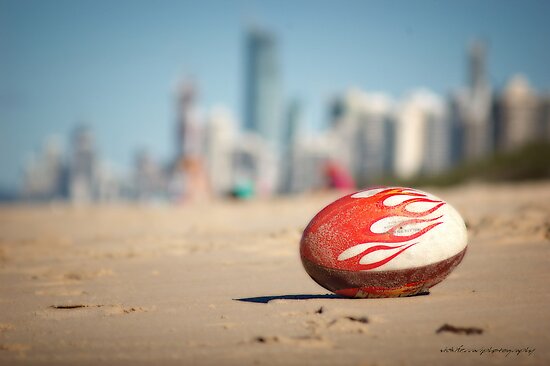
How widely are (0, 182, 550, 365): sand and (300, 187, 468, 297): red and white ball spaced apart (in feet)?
0.59

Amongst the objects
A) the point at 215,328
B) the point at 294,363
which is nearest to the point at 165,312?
the point at 215,328

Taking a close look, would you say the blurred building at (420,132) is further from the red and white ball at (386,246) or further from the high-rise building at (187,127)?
the red and white ball at (386,246)

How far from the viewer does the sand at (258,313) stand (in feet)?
15.8

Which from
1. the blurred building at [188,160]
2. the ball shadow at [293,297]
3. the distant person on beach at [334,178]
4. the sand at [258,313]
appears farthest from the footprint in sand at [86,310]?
the blurred building at [188,160]

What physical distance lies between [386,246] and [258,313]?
123 cm

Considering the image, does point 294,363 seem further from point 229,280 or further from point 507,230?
point 507,230

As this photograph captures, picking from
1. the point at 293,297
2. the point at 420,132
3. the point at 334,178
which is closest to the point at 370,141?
the point at 420,132

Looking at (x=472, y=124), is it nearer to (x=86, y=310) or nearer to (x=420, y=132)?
(x=420, y=132)

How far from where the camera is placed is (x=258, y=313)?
6297 millimetres

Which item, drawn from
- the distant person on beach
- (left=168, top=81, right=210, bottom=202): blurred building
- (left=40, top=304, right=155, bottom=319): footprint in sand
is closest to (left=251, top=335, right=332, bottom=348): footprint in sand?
(left=40, top=304, right=155, bottom=319): footprint in sand

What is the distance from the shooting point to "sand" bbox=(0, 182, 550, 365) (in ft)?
15.8

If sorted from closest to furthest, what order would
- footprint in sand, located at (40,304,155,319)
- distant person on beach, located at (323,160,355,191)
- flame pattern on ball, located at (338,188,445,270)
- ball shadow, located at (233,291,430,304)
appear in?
1. flame pattern on ball, located at (338,188,445,270)
2. footprint in sand, located at (40,304,155,319)
3. ball shadow, located at (233,291,430,304)
4. distant person on beach, located at (323,160,355,191)

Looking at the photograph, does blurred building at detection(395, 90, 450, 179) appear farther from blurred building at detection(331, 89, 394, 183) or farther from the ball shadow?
the ball shadow

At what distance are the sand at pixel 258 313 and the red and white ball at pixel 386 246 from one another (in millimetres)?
181
